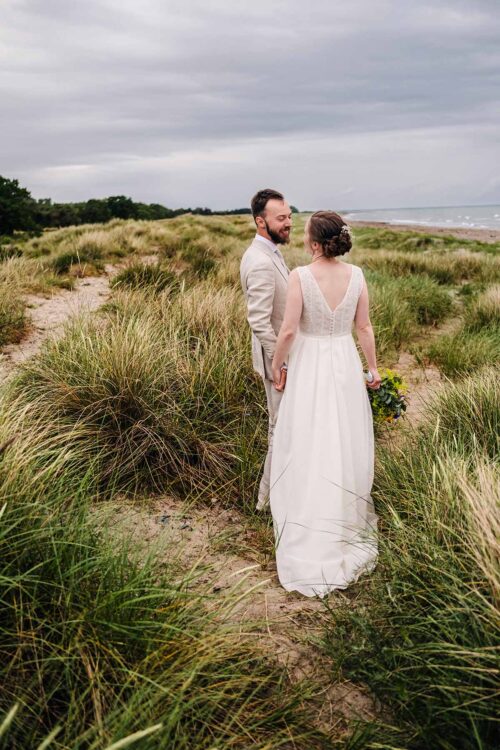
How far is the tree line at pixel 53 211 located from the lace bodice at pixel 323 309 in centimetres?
3347

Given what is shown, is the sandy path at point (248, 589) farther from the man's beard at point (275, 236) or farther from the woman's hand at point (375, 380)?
the man's beard at point (275, 236)

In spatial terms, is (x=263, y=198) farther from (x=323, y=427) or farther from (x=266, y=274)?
(x=323, y=427)

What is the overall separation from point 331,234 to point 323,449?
4.44ft

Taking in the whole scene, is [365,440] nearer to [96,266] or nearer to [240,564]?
[240,564]

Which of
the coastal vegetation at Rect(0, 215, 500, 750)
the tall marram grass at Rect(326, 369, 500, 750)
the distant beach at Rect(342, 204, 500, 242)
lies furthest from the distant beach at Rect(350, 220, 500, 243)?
the tall marram grass at Rect(326, 369, 500, 750)

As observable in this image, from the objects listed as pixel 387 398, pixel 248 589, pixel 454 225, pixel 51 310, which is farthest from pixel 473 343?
pixel 454 225

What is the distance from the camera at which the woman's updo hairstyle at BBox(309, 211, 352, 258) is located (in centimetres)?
336

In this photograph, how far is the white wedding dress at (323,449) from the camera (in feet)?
11.4

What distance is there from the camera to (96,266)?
39.5ft

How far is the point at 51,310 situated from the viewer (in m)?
8.39

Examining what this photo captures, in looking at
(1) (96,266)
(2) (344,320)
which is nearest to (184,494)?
(2) (344,320)

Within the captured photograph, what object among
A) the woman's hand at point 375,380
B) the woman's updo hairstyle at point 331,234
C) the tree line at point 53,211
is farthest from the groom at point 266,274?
the tree line at point 53,211

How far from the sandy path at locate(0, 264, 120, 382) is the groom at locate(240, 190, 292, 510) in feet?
7.49

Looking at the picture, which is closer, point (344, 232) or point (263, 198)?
point (344, 232)
